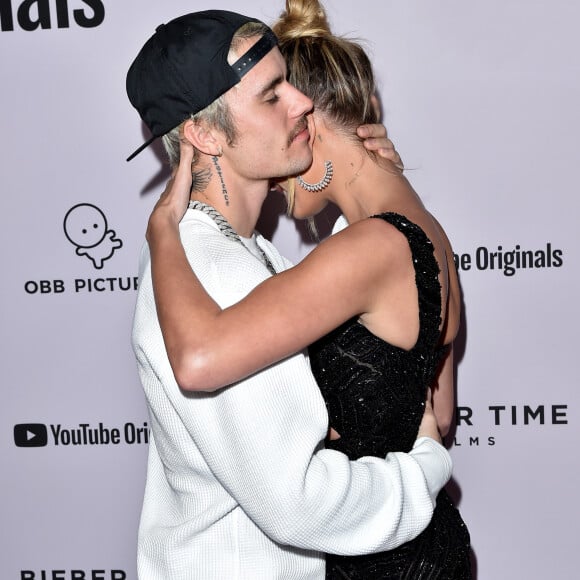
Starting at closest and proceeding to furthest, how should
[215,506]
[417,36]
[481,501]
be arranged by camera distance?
1. [215,506]
2. [417,36]
3. [481,501]

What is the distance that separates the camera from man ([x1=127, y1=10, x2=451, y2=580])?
1.09 m

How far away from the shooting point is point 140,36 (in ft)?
6.24

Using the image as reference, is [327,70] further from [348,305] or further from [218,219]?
[348,305]

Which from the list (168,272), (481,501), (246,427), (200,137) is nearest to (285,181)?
(200,137)

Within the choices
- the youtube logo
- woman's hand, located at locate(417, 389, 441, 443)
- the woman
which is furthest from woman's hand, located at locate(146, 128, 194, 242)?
the youtube logo

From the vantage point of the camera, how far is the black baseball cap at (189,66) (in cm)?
122

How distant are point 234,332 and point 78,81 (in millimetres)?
1137

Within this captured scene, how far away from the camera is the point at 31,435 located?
6.97 feet

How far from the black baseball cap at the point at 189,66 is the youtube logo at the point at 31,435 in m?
1.15

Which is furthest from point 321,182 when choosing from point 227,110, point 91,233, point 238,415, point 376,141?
point 91,233

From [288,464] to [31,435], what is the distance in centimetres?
125

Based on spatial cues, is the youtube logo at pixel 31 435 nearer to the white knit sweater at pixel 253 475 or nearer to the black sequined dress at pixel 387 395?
the white knit sweater at pixel 253 475

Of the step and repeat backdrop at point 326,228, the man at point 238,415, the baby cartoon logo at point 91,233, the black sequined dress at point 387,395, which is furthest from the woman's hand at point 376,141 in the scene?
the baby cartoon logo at point 91,233

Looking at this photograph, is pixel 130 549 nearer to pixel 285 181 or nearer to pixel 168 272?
pixel 285 181
